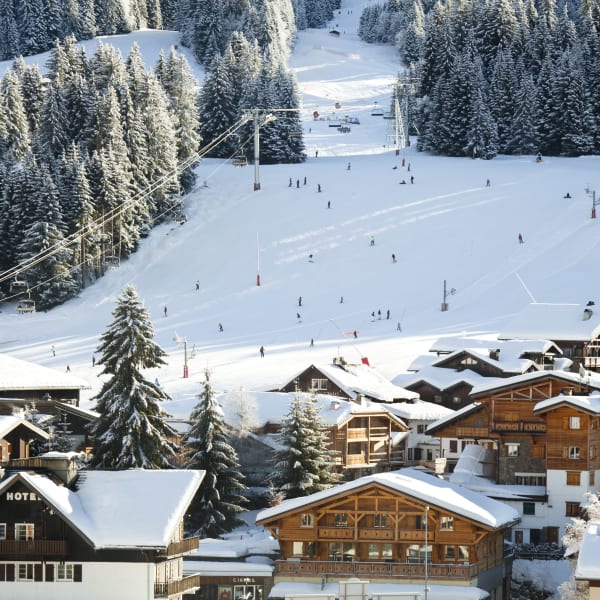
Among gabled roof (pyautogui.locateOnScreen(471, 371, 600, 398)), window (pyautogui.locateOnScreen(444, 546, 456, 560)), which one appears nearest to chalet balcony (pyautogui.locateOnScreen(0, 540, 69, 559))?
window (pyautogui.locateOnScreen(444, 546, 456, 560))

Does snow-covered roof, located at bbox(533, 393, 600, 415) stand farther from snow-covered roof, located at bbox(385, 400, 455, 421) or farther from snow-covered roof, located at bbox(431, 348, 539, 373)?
snow-covered roof, located at bbox(431, 348, 539, 373)

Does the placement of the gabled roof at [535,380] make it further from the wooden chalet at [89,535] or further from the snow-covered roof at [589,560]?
the snow-covered roof at [589,560]

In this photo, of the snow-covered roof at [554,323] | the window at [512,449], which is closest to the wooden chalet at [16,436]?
the window at [512,449]

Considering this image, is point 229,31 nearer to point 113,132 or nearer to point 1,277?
point 113,132

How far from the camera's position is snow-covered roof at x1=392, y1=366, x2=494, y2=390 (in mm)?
77250

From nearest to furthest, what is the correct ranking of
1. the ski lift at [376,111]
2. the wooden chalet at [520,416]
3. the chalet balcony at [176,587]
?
the chalet balcony at [176,587] < the wooden chalet at [520,416] < the ski lift at [376,111]

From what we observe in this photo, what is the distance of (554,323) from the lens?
8256cm

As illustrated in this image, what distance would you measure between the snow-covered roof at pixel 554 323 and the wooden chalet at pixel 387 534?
26942mm

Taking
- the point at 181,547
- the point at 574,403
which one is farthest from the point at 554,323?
the point at 181,547

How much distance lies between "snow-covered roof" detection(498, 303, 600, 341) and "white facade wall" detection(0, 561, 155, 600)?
38.7 meters

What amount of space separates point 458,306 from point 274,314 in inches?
378

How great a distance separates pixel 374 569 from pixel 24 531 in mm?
11916

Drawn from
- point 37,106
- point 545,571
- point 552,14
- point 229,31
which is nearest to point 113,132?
point 37,106

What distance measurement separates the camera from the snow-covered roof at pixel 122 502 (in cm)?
4569
